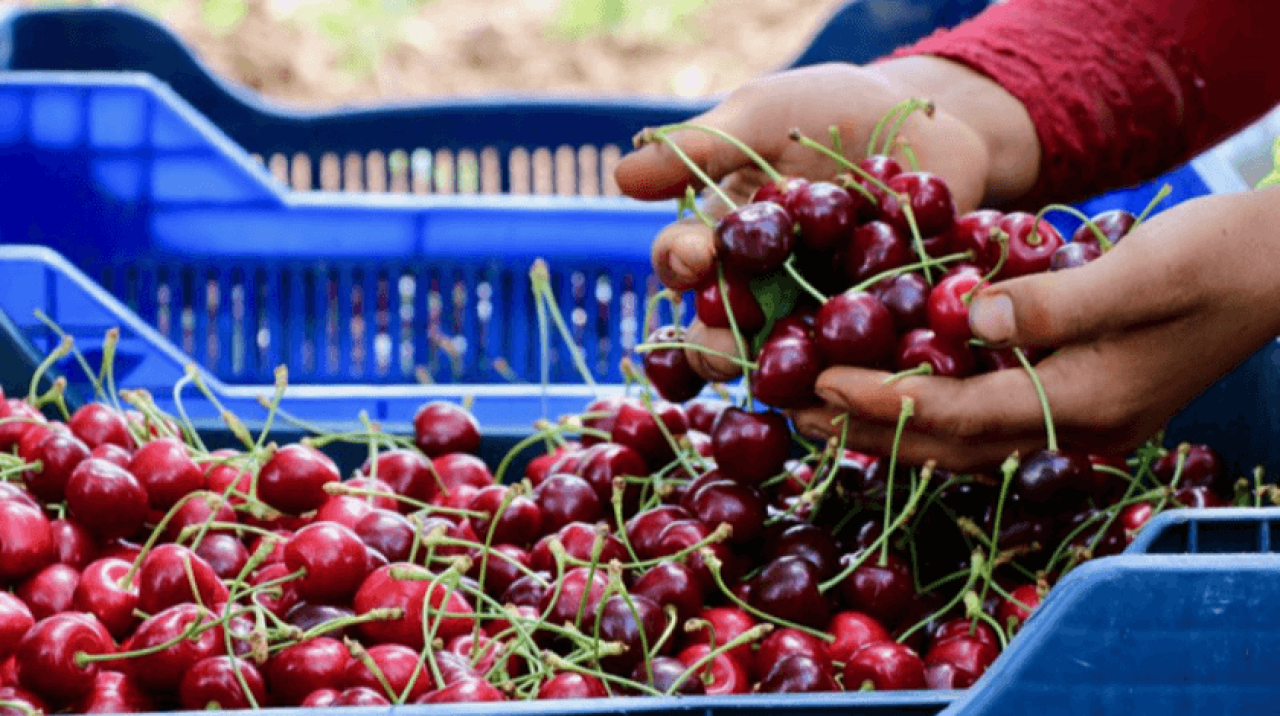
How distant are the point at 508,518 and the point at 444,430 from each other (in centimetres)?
24

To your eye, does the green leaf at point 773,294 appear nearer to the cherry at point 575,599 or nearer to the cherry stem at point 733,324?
the cherry stem at point 733,324

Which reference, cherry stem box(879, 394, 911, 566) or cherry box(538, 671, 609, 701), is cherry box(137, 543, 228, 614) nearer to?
cherry box(538, 671, 609, 701)

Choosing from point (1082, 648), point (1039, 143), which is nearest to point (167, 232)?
point (1039, 143)

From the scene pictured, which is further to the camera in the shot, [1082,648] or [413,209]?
[413,209]

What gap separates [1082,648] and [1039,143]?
1.07 metres

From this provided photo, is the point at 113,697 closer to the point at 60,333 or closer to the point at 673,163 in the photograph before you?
the point at 673,163

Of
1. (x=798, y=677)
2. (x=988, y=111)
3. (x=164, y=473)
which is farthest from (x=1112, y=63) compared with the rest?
(x=164, y=473)

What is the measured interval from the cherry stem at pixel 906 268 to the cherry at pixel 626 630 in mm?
284

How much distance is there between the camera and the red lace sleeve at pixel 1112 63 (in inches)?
64.4

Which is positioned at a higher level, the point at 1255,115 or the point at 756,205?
the point at 1255,115

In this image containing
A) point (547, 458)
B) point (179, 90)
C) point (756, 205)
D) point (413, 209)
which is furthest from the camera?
point (179, 90)

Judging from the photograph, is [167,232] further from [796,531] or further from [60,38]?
[796,531]

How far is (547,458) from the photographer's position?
4.74 ft

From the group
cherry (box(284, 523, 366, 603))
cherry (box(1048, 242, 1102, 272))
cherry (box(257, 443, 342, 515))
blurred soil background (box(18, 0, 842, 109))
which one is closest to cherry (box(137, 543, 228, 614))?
cherry (box(284, 523, 366, 603))
